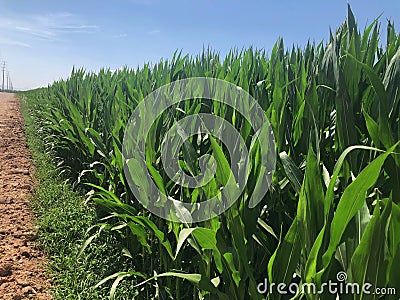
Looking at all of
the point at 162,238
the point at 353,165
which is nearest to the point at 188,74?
the point at 162,238

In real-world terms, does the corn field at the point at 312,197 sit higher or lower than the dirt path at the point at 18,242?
higher

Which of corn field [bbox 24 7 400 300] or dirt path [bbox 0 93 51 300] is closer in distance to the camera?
corn field [bbox 24 7 400 300]

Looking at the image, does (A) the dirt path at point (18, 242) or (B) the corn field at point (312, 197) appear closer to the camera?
(B) the corn field at point (312, 197)

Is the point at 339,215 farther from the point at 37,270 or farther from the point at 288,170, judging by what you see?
the point at 37,270

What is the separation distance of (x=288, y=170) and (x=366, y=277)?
15.3 inches

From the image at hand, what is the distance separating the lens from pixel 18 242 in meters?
2.67

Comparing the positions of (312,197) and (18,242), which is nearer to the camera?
(312,197)

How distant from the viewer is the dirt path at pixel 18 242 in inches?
83.5

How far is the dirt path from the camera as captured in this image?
6.96ft

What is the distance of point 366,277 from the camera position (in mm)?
827

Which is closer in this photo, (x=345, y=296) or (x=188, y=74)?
(x=345, y=296)

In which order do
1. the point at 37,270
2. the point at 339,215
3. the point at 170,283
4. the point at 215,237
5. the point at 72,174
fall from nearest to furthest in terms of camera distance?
the point at 339,215 < the point at 215,237 < the point at 170,283 < the point at 37,270 < the point at 72,174

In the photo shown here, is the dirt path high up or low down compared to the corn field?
down

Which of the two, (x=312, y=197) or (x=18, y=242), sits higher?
(x=312, y=197)
